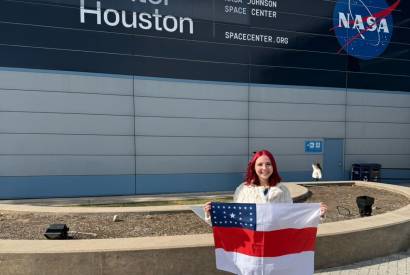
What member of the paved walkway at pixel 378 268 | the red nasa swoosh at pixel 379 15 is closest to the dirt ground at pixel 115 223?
the paved walkway at pixel 378 268

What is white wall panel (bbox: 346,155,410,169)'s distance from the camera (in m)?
19.0

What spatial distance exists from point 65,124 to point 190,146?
5238 mm

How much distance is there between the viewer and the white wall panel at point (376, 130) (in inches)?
747

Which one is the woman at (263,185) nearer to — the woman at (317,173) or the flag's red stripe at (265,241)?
the flag's red stripe at (265,241)

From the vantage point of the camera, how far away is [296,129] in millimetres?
17875

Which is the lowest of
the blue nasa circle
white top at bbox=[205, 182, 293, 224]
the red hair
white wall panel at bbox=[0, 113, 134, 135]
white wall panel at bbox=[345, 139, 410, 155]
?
white wall panel at bbox=[345, 139, 410, 155]

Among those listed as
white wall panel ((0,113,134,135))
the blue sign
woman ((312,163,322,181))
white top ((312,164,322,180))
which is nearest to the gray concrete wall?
white wall panel ((0,113,134,135))

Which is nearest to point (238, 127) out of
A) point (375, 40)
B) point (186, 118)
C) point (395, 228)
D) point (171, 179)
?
point (186, 118)

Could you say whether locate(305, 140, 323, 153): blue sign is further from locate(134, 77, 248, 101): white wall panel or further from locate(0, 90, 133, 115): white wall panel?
locate(0, 90, 133, 115): white wall panel

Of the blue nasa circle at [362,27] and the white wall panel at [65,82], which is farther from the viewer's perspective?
the blue nasa circle at [362,27]

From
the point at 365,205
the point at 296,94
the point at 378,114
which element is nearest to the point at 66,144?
the point at 296,94

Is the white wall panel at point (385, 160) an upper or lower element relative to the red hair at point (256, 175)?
lower

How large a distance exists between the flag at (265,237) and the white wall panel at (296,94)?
13.8m

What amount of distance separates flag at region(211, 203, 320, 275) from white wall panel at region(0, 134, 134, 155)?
484 inches
